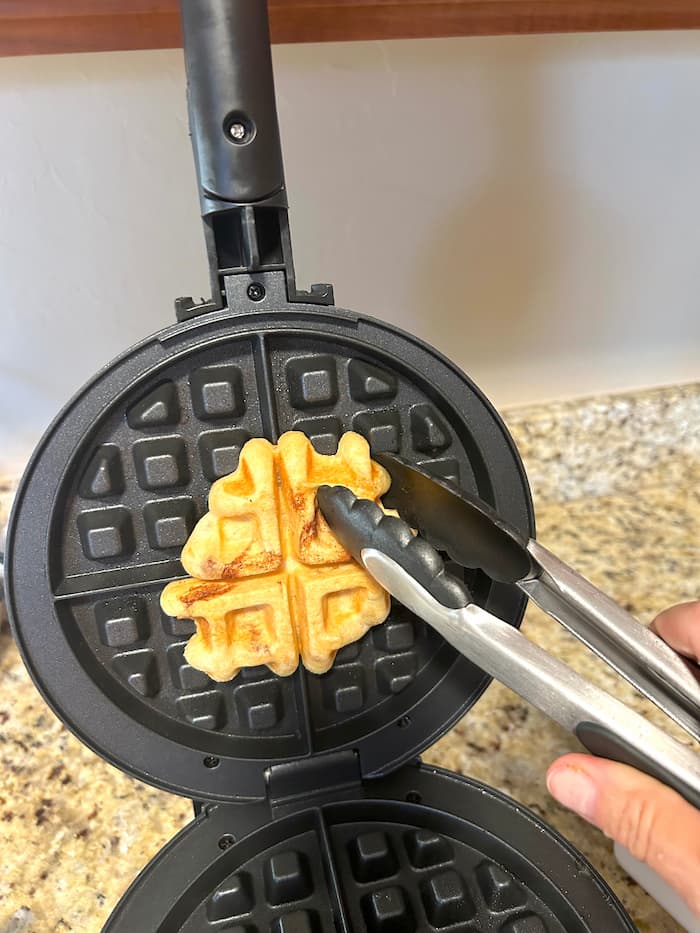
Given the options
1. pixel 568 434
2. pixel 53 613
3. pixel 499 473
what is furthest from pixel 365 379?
pixel 568 434

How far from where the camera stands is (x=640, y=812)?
20.6 inches

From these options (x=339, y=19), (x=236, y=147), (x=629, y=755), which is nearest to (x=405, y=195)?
(x=339, y=19)

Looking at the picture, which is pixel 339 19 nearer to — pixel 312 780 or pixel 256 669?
pixel 256 669

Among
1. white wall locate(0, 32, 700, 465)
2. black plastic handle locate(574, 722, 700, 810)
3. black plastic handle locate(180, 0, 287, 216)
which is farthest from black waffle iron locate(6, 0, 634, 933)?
white wall locate(0, 32, 700, 465)

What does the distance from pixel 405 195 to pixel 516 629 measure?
69 centimetres

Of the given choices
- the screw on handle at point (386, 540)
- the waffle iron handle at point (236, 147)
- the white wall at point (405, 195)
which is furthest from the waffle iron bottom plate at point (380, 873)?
the white wall at point (405, 195)

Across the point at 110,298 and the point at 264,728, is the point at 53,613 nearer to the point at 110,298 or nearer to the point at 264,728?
the point at 264,728

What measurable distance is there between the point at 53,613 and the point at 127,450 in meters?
0.16

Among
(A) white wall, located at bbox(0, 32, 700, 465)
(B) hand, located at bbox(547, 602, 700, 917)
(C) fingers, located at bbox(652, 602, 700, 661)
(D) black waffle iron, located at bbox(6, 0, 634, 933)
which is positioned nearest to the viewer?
(B) hand, located at bbox(547, 602, 700, 917)

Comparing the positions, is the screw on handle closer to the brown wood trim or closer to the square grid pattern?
the square grid pattern

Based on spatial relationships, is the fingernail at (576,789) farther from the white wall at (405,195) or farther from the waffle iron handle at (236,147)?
the white wall at (405,195)

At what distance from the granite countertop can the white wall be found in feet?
0.56

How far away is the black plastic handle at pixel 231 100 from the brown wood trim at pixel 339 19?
0.88 feet

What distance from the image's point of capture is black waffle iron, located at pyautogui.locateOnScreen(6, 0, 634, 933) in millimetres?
637
